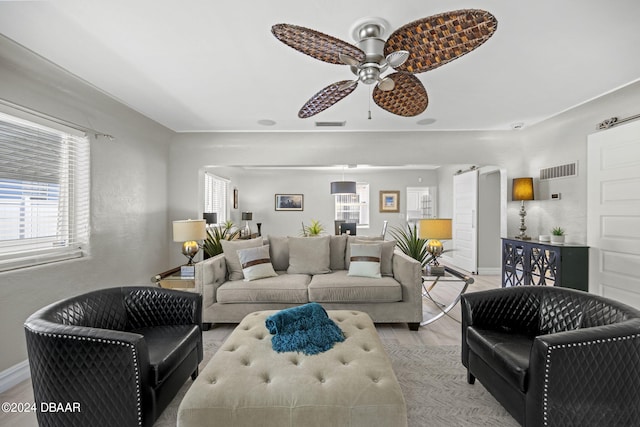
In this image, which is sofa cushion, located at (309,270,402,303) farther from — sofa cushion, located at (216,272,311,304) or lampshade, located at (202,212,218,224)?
lampshade, located at (202,212,218,224)

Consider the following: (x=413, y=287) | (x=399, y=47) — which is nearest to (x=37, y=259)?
(x=399, y=47)

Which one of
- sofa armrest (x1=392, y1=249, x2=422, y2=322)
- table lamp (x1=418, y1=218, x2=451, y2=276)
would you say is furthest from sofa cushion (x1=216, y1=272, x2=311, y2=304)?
table lamp (x1=418, y1=218, x2=451, y2=276)

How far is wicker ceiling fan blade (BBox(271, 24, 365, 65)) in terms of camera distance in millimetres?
1428

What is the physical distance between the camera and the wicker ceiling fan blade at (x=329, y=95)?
6.55 feet

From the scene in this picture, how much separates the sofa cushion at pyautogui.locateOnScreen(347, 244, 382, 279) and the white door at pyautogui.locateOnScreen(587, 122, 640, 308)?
95.4 inches

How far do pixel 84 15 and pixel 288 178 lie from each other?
6365 millimetres

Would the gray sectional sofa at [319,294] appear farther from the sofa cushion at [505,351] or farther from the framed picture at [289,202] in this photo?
the framed picture at [289,202]

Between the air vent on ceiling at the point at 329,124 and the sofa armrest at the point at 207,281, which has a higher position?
the air vent on ceiling at the point at 329,124

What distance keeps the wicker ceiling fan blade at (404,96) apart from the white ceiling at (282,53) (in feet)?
1.18

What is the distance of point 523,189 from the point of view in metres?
4.18

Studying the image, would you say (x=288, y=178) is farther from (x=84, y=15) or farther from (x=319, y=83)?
Result: (x=84, y=15)

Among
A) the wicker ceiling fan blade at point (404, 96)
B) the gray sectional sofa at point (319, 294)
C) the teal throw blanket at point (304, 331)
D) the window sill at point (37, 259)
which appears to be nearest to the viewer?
the teal throw blanket at point (304, 331)

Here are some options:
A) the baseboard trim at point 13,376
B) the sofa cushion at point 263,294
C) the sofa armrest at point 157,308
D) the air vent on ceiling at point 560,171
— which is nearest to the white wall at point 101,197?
the baseboard trim at point 13,376

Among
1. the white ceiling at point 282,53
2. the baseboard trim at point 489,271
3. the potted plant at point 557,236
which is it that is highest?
the white ceiling at point 282,53
